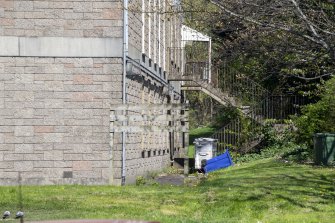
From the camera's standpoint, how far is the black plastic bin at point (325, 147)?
21.7 meters

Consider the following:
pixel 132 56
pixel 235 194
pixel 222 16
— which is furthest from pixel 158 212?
pixel 132 56

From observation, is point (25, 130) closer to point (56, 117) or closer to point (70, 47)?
point (56, 117)

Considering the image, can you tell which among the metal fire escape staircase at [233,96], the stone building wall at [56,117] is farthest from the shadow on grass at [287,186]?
the metal fire escape staircase at [233,96]

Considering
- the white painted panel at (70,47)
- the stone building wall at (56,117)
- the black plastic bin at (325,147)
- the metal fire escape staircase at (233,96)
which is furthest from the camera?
the metal fire escape staircase at (233,96)

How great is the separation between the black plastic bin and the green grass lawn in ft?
12.5

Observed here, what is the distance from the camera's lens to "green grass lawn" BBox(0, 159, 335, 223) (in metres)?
12.6

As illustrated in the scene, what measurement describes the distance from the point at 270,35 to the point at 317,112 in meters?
13.4

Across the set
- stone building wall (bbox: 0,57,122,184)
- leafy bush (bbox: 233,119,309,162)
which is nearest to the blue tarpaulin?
leafy bush (bbox: 233,119,309,162)

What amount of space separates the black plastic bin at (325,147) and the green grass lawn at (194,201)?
3.80 m

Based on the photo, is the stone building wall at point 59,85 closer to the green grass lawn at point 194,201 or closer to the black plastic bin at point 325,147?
the green grass lawn at point 194,201

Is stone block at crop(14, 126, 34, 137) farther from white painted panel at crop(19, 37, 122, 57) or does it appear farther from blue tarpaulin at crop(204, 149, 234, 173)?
blue tarpaulin at crop(204, 149, 234, 173)

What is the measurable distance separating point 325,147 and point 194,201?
27.7 feet

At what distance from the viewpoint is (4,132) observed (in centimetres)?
1798

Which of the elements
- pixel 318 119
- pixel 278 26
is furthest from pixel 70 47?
pixel 318 119
